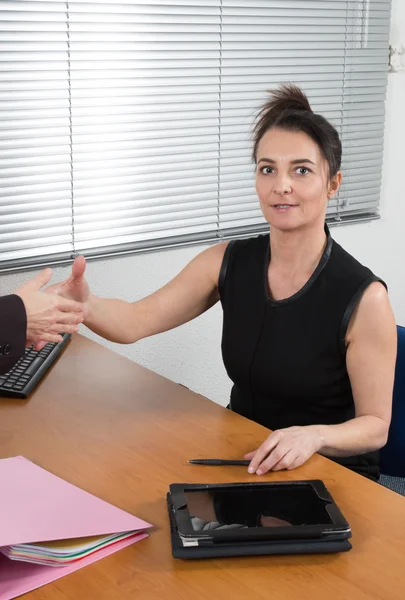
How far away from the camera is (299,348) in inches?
75.1

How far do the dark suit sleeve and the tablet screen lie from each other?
479mm

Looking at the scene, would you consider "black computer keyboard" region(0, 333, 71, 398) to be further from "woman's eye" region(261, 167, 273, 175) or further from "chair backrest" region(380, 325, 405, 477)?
"chair backrest" region(380, 325, 405, 477)

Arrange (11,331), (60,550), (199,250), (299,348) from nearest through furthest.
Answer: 1. (60,550)
2. (11,331)
3. (299,348)
4. (199,250)

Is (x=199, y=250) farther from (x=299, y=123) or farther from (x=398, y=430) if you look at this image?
(x=398, y=430)

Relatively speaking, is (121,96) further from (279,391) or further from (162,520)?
(162,520)

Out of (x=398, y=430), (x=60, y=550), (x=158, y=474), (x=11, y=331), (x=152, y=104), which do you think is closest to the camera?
(x=60, y=550)

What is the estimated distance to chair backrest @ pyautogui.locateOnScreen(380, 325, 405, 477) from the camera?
198 cm

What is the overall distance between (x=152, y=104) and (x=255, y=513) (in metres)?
1.65

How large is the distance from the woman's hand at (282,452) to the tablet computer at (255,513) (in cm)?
8

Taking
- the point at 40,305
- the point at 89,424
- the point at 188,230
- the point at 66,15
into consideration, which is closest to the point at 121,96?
the point at 66,15

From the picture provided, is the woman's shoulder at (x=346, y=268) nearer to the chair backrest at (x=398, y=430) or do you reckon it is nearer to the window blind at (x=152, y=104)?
the chair backrest at (x=398, y=430)

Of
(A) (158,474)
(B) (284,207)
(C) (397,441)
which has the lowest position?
(C) (397,441)

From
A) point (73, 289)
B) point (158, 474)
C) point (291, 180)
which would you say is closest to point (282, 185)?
point (291, 180)

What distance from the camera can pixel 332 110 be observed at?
125 inches
